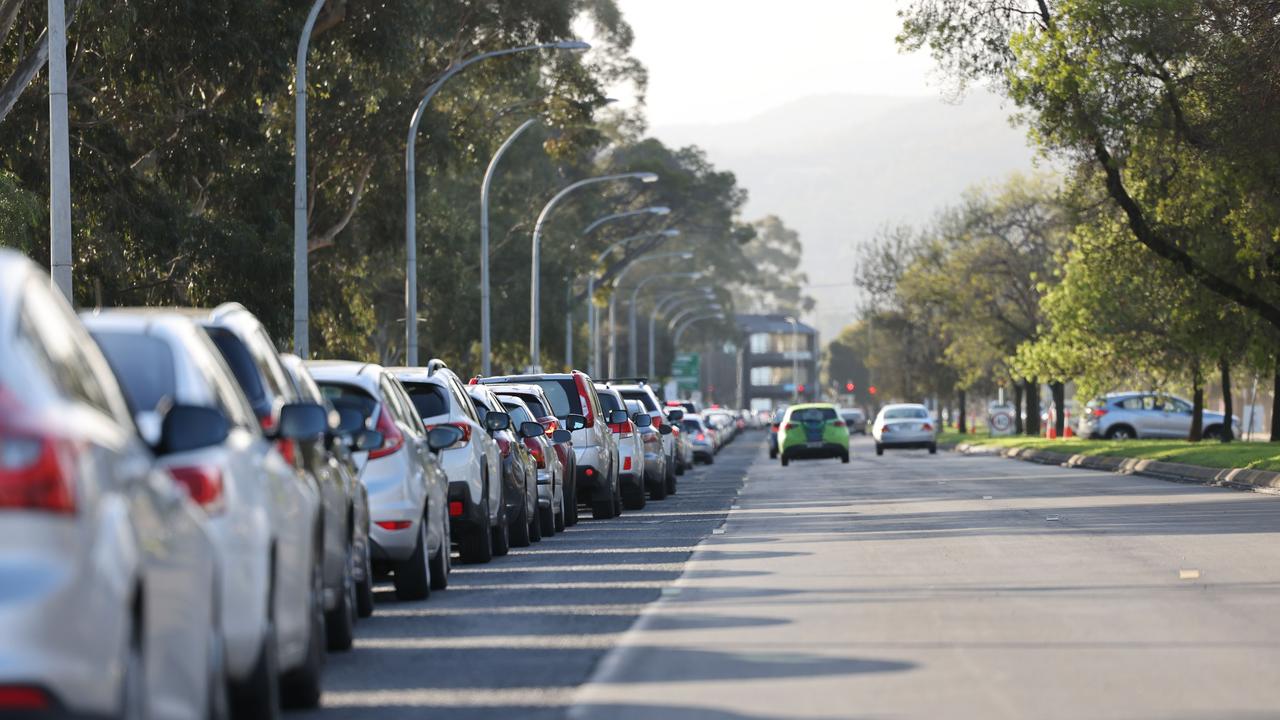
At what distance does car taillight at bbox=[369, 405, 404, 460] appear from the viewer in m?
14.6

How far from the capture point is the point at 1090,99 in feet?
120

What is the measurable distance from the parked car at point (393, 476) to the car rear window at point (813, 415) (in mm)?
38320

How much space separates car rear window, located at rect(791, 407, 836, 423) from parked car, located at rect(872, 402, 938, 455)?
8.13m

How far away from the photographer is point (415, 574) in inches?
600

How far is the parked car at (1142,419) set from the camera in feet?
217

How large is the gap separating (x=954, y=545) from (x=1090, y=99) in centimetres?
1817

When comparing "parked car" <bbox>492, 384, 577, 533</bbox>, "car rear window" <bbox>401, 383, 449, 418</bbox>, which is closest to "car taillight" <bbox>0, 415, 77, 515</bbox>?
"car rear window" <bbox>401, 383, 449, 418</bbox>

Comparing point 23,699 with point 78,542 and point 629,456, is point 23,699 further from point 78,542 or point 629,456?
A: point 629,456

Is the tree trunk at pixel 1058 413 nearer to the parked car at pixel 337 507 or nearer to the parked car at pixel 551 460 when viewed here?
the parked car at pixel 551 460

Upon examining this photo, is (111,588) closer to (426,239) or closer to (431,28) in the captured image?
(431,28)

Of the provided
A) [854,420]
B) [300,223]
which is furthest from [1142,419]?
[854,420]

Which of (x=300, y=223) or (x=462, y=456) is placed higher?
(x=300, y=223)

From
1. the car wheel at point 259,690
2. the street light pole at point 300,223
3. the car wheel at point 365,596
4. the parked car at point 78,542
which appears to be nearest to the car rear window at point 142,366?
the car wheel at point 259,690

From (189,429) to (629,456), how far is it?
73.9 feet
